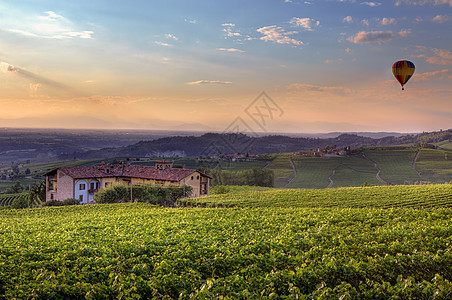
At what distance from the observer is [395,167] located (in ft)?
348

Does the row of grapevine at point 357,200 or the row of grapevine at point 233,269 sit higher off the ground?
the row of grapevine at point 233,269

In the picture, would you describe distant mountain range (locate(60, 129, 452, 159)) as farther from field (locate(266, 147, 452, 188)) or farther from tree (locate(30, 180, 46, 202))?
tree (locate(30, 180, 46, 202))

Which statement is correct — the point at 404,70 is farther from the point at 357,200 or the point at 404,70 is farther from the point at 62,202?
the point at 62,202

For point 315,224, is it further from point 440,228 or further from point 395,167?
point 395,167

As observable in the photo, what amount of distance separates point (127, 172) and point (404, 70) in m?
43.4

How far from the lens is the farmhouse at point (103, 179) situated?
49.7 m

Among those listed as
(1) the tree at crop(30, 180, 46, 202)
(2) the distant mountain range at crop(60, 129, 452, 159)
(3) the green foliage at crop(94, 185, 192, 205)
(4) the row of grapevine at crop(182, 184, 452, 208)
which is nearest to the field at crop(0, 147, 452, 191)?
(2) the distant mountain range at crop(60, 129, 452, 159)

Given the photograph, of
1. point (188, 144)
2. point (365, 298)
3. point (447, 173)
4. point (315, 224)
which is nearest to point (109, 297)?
point (365, 298)

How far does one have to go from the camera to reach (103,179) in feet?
174

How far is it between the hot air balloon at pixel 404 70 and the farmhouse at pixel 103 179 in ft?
104

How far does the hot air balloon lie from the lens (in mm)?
33719

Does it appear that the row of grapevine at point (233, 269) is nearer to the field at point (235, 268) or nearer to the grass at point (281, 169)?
the field at point (235, 268)

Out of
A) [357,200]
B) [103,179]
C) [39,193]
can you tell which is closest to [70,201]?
[103,179]

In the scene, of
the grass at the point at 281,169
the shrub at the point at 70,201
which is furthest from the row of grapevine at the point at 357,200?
the grass at the point at 281,169
